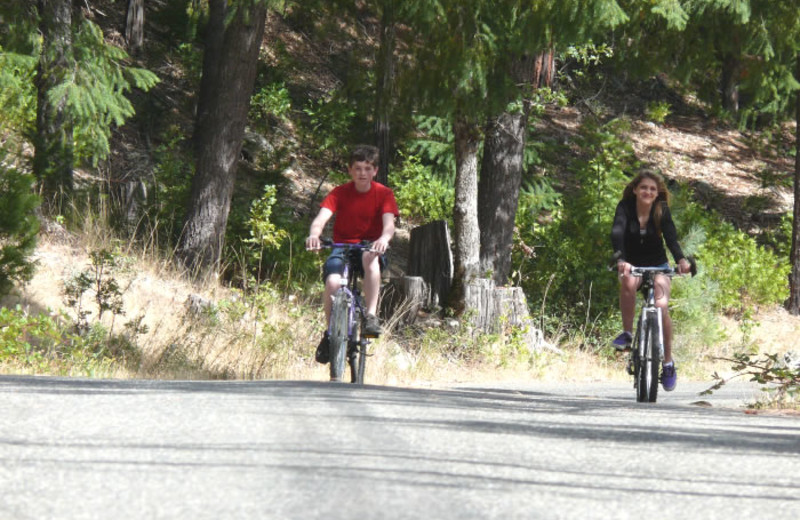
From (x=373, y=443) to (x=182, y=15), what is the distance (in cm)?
2641

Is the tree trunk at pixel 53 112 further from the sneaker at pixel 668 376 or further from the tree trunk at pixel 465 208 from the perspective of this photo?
the sneaker at pixel 668 376

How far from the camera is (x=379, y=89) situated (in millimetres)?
17672

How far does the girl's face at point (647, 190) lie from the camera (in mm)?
10211

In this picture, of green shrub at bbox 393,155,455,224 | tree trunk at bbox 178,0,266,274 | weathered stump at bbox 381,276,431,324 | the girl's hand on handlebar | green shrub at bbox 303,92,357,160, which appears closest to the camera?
the girl's hand on handlebar

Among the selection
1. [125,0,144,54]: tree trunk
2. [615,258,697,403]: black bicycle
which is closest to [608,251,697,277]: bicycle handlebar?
[615,258,697,403]: black bicycle

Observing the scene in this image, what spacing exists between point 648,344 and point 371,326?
215 centimetres

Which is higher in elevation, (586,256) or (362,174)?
(586,256)

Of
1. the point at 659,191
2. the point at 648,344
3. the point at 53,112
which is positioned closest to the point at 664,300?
the point at 648,344

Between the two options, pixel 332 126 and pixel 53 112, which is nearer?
pixel 53 112

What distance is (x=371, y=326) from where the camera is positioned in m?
10.4

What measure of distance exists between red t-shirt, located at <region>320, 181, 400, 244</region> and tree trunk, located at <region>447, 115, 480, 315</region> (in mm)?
7177

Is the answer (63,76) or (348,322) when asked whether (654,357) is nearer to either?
(348,322)

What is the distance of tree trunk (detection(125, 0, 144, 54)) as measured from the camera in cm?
2873

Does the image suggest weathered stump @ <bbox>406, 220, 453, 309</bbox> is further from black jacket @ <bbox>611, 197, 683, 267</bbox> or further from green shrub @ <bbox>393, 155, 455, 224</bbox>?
black jacket @ <bbox>611, 197, 683, 267</bbox>
